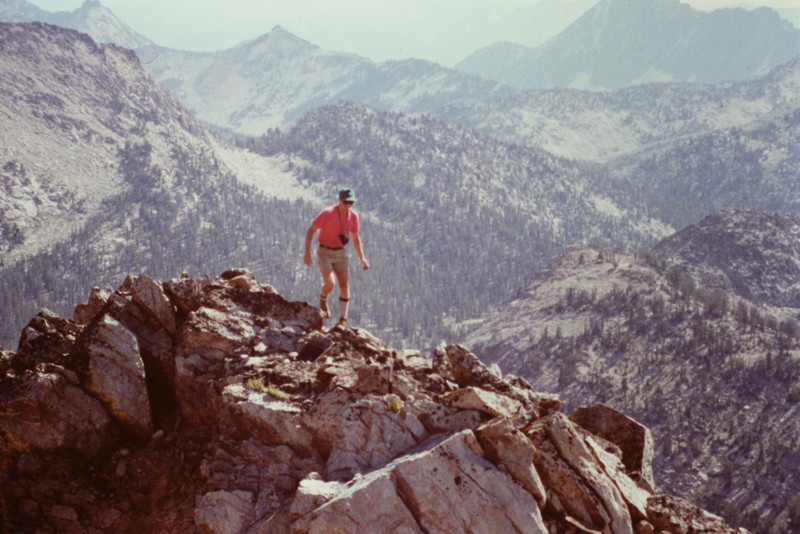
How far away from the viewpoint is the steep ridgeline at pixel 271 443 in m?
12.3

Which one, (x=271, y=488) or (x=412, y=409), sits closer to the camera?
(x=271, y=488)

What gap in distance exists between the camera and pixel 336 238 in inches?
795

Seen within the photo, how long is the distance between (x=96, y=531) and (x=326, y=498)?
194 inches

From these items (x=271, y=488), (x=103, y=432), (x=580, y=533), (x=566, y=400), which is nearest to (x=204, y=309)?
(x=103, y=432)

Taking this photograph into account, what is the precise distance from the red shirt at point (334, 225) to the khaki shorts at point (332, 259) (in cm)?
38

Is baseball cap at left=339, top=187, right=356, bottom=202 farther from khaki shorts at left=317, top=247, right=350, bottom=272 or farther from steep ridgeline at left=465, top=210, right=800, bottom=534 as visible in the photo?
steep ridgeline at left=465, top=210, right=800, bottom=534

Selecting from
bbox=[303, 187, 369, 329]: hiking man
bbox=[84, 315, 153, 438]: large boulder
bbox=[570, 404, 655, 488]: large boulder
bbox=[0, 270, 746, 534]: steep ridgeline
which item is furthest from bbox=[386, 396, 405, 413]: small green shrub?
bbox=[570, 404, 655, 488]: large boulder

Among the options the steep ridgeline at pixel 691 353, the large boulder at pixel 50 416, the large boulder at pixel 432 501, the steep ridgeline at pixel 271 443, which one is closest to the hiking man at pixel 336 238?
the steep ridgeline at pixel 271 443

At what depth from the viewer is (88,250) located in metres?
196

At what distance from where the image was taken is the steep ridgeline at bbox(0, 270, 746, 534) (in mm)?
12320

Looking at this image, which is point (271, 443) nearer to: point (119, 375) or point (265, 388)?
point (265, 388)

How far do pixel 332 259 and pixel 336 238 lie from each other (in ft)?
2.74

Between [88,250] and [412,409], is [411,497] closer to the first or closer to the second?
[412,409]

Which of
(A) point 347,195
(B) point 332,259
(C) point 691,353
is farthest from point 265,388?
(C) point 691,353
